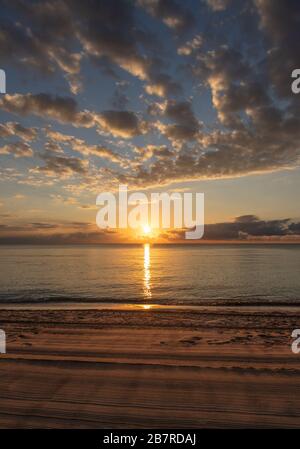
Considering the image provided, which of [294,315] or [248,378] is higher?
[248,378]

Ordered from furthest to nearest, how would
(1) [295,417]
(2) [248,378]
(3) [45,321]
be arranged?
(3) [45,321], (2) [248,378], (1) [295,417]

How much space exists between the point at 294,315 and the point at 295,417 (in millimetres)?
15122

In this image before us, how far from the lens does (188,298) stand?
102ft

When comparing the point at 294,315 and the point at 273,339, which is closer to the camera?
the point at 273,339

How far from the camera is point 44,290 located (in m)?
35.8

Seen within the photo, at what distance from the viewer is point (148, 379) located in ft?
25.1

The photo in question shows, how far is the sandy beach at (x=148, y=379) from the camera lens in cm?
597

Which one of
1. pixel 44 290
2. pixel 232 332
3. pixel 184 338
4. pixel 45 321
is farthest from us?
pixel 44 290

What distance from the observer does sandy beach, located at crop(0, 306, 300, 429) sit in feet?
19.6

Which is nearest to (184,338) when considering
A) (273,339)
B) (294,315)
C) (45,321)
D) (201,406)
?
(273,339)
